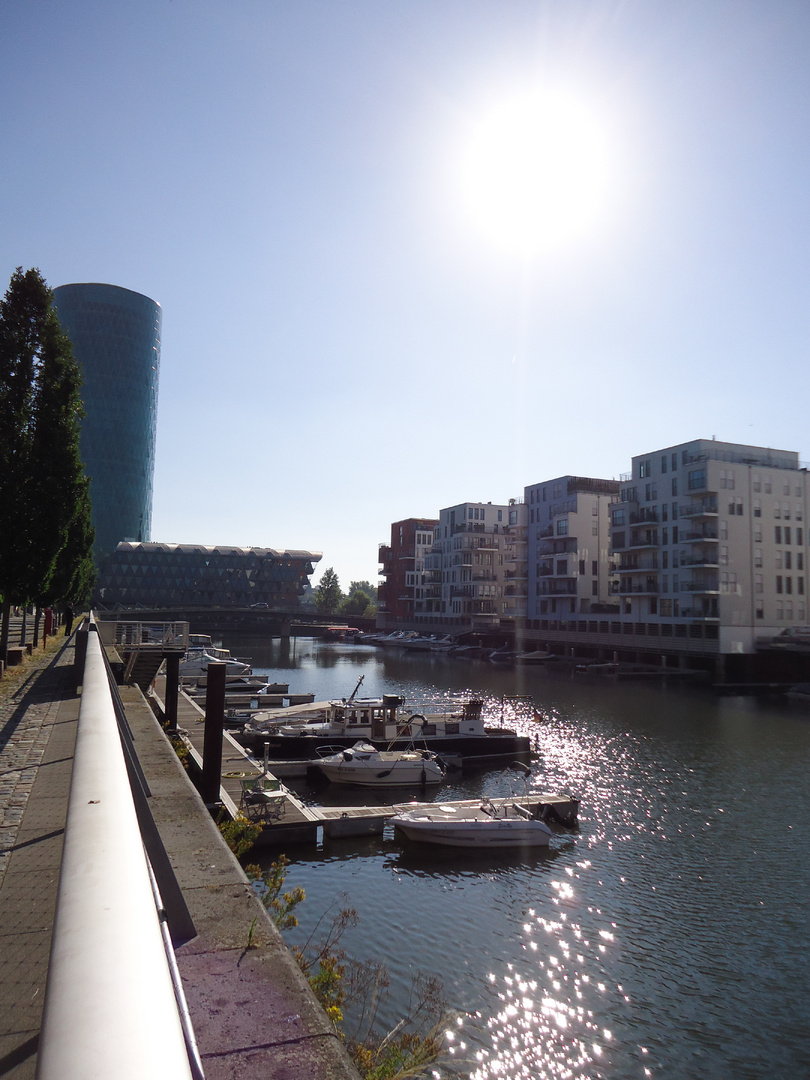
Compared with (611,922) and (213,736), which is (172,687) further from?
(611,922)

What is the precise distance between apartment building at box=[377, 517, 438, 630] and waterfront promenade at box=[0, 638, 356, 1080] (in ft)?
459

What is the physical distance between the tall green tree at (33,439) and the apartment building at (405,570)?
398ft

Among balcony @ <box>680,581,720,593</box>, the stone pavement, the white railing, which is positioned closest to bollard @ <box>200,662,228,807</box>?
the stone pavement

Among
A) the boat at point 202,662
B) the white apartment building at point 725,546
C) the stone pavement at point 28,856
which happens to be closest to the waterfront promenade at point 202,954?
the stone pavement at point 28,856

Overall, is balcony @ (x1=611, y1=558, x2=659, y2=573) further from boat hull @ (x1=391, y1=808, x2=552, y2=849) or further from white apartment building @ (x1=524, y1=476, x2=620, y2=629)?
boat hull @ (x1=391, y1=808, x2=552, y2=849)

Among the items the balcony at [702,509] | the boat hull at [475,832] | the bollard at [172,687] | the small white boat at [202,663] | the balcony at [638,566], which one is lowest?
the boat hull at [475,832]

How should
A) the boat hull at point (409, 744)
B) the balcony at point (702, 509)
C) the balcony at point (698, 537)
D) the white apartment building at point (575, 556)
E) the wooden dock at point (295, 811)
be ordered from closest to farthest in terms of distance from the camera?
the wooden dock at point (295, 811) < the boat hull at point (409, 744) < the balcony at point (698, 537) < the balcony at point (702, 509) < the white apartment building at point (575, 556)

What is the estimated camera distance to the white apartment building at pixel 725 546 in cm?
8081

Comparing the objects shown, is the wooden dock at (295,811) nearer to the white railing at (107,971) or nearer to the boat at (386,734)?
the boat at (386,734)

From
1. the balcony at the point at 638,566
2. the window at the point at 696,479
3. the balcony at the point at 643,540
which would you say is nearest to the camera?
the window at the point at 696,479

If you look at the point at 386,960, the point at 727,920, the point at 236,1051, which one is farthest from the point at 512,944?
the point at 236,1051

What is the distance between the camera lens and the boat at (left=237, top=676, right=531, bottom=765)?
39.4 metres

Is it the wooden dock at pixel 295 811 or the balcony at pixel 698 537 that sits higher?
the balcony at pixel 698 537

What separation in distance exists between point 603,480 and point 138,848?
120497mm
